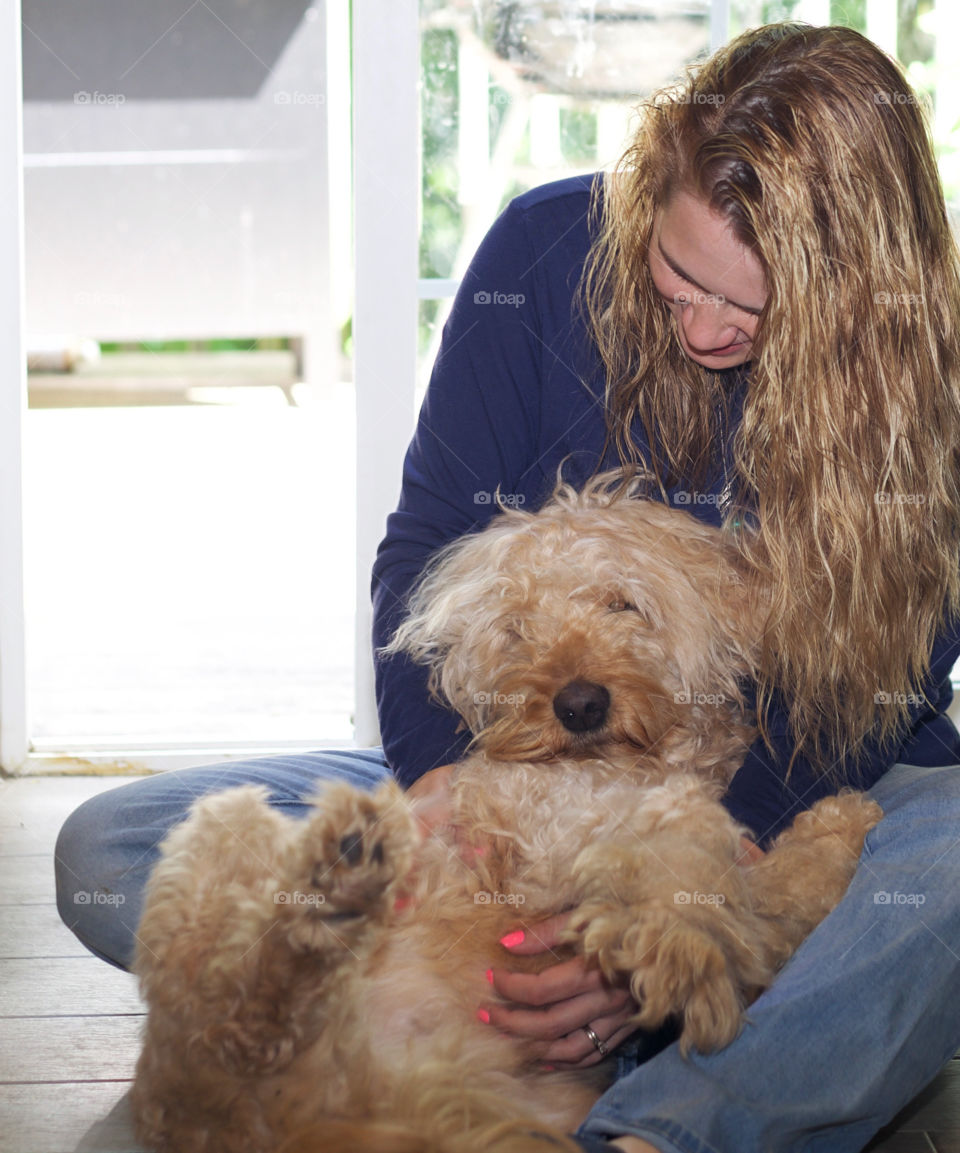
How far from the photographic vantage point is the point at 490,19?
2812 mm

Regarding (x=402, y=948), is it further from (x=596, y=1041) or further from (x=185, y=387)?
(x=185, y=387)

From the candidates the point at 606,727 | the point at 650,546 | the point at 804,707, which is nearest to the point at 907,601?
the point at 804,707

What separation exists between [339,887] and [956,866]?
757 millimetres

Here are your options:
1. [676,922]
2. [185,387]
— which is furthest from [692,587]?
[185,387]

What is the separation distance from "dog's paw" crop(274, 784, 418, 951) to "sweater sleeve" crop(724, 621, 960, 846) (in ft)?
2.03

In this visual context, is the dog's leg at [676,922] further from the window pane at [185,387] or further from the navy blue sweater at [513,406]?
the window pane at [185,387]

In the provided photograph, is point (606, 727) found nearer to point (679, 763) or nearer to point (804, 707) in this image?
point (679, 763)

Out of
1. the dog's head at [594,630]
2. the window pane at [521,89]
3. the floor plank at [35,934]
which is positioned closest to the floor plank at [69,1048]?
the floor plank at [35,934]

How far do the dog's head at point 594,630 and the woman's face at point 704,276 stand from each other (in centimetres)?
27

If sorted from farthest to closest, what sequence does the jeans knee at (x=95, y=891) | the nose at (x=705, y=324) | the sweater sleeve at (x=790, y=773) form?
the jeans knee at (x=95, y=891)
the sweater sleeve at (x=790, y=773)
the nose at (x=705, y=324)

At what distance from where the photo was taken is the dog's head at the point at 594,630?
5.08 feet

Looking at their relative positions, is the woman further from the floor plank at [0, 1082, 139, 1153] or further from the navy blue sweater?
the floor plank at [0, 1082, 139, 1153]

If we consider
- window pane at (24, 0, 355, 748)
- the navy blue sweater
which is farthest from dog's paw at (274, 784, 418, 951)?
window pane at (24, 0, 355, 748)

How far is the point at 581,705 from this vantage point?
1.52m
